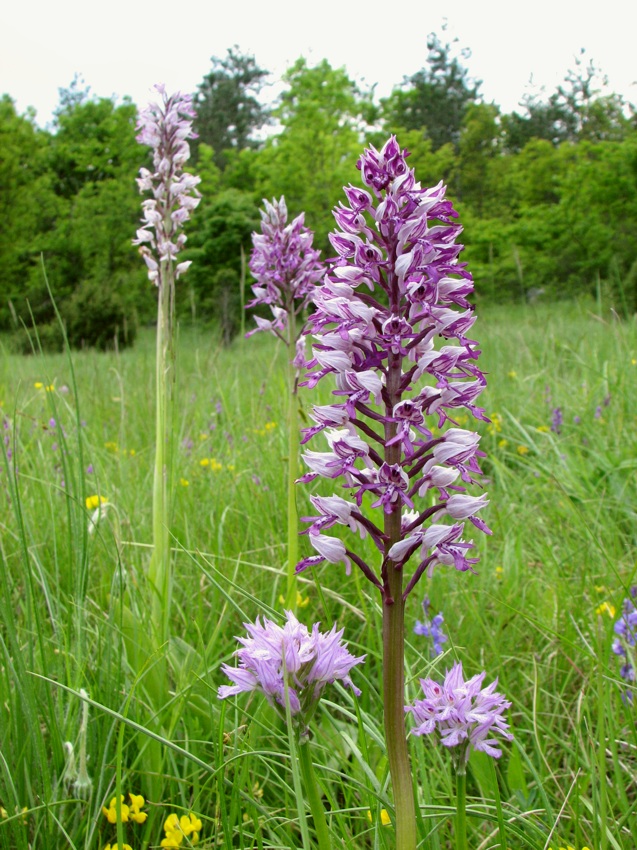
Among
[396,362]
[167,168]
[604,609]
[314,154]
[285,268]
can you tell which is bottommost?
[604,609]

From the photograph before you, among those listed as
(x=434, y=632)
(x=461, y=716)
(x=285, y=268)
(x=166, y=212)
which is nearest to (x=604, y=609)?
(x=434, y=632)

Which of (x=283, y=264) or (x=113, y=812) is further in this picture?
(x=283, y=264)

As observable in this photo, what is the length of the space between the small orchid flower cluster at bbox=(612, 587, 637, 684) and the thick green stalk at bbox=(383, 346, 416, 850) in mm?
1061

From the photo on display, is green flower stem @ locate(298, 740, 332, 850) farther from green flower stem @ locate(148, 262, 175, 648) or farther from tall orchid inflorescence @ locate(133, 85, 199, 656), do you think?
tall orchid inflorescence @ locate(133, 85, 199, 656)

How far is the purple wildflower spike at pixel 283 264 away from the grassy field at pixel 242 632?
2.41ft

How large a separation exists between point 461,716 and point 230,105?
56.1 metres

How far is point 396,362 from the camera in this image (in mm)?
1052

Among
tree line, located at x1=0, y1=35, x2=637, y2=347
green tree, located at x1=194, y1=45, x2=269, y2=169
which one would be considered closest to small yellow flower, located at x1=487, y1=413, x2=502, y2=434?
tree line, located at x1=0, y1=35, x2=637, y2=347

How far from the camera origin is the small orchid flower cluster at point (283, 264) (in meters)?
2.68

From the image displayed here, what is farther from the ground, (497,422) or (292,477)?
(292,477)

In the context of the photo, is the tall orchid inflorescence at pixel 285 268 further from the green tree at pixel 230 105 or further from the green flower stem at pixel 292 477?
the green tree at pixel 230 105

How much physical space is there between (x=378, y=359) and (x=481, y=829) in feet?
3.87

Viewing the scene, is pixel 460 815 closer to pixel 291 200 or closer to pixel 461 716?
pixel 461 716

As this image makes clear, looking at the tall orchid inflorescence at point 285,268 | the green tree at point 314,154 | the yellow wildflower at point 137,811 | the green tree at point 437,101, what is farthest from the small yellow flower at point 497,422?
the green tree at point 437,101
